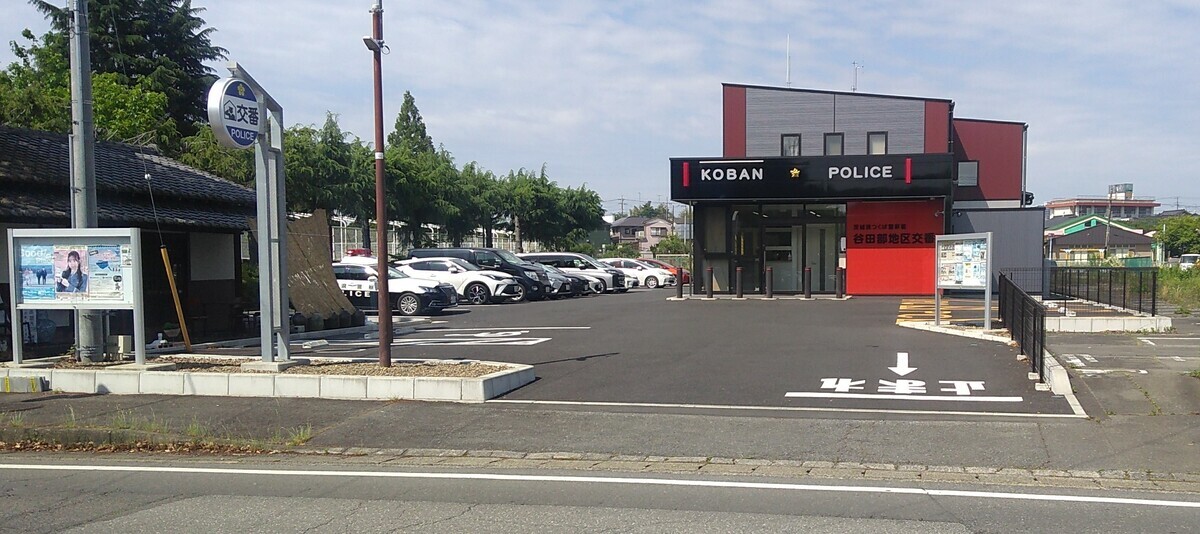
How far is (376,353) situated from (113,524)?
31.8ft

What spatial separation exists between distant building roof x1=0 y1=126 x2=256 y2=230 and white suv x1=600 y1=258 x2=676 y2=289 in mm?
23081

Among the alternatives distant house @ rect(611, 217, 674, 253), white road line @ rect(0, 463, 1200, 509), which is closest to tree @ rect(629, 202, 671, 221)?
distant house @ rect(611, 217, 674, 253)

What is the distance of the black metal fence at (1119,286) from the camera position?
65.0 ft

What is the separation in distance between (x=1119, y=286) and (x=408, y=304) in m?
17.5

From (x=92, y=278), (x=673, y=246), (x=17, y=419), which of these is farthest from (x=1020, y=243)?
(x=673, y=246)

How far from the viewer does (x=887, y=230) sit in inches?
1091

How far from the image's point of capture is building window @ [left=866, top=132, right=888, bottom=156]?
3036 cm

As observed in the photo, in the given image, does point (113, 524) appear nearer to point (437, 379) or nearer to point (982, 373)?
point (437, 379)

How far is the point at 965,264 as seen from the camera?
17.7m

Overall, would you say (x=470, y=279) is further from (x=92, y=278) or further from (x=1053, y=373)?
(x=1053, y=373)

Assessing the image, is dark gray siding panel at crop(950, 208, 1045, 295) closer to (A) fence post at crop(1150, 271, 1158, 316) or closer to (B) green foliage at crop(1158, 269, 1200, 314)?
(B) green foliage at crop(1158, 269, 1200, 314)

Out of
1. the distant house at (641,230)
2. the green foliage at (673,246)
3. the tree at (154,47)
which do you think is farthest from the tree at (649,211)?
the tree at (154,47)

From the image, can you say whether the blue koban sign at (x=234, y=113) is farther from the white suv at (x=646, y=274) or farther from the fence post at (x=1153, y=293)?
the white suv at (x=646, y=274)

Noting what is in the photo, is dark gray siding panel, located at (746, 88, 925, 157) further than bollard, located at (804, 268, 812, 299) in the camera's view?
Yes
